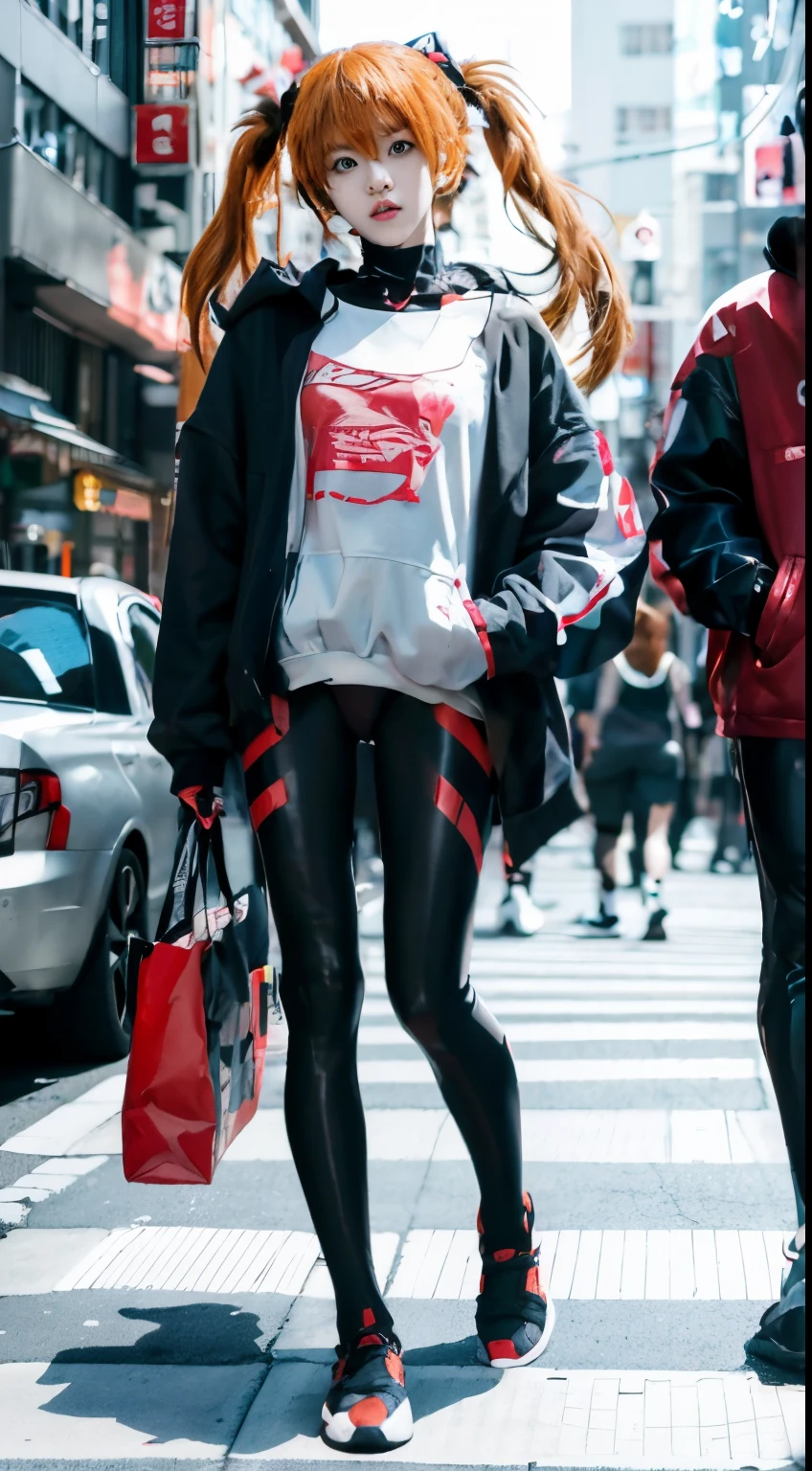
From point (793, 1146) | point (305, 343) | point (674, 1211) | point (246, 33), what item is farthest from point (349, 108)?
point (674, 1211)

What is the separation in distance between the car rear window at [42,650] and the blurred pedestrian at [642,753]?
13.7 ft

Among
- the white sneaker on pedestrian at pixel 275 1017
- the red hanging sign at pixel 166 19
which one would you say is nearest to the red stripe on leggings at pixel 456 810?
the white sneaker on pedestrian at pixel 275 1017

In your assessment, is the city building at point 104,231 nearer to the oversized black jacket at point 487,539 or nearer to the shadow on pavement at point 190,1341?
the oversized black jacket at point 487,539

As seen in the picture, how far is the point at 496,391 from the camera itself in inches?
97.9

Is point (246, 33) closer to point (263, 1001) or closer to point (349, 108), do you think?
point (349, 108)

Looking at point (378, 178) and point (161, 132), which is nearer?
point (378, 178)

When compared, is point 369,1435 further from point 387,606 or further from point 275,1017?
point 387,606

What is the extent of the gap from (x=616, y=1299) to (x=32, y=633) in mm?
2061

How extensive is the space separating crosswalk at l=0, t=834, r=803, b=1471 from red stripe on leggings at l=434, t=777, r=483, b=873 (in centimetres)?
81

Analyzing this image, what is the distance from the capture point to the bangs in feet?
7.86

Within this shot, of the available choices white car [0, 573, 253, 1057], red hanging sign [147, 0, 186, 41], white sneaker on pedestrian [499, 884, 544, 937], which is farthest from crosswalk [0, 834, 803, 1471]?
white sneaker on pedestrian [499, 884, 544, 937]

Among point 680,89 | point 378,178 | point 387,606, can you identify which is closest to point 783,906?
point 387,606

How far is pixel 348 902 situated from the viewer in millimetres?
2455

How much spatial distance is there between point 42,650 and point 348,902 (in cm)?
193
